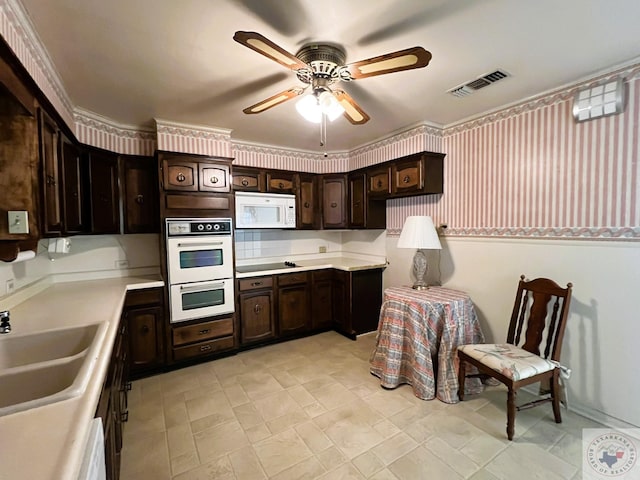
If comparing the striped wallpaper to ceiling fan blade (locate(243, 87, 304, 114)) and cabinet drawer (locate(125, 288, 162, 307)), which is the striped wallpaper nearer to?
ceiling fan blade (locate(243, 87, 304, 114))

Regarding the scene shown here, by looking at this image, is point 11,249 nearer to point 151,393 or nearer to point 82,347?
point 82,347

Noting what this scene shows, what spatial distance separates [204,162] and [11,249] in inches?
74.3

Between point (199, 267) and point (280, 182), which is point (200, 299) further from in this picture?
point (280, 182)

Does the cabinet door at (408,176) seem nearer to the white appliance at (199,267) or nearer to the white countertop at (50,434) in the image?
the white appliance at (199,267)

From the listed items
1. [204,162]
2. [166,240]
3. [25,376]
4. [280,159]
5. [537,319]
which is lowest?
[537,319]

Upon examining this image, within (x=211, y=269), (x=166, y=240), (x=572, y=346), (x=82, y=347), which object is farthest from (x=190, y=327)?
(x=572, y=346)

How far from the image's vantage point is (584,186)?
214 centimetres

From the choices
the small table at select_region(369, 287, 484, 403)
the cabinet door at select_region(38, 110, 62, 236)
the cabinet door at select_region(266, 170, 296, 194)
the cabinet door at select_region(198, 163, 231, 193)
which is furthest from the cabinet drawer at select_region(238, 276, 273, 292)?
the cabinet door at select_region(38, 110, 62, 236)

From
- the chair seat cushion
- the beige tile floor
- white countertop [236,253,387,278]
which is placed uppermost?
white countertop [236,253,387,278]

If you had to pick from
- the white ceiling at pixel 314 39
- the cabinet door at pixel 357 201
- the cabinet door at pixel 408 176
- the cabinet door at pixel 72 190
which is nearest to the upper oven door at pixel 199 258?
Answer: the cabinet door at pixel 72 190

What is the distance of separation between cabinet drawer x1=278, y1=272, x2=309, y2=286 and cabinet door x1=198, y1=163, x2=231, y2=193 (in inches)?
47.8

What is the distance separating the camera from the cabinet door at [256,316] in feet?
10.8

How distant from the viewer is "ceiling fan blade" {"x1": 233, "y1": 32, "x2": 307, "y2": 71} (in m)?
1.22

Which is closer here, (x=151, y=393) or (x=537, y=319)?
(x=537, y=319)
